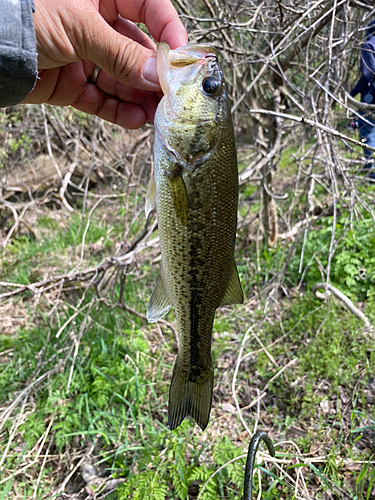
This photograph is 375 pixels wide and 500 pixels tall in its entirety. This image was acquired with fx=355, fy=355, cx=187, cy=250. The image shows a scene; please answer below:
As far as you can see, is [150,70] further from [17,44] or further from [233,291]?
[233,291]

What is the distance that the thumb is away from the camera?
5.00 feet

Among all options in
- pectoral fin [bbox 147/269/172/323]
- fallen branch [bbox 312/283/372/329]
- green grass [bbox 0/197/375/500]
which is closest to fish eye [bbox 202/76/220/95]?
pectoral fin [bbox 147/269/172/323]

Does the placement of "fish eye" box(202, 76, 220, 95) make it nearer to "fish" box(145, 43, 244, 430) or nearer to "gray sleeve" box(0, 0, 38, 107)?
"fish" box(145, 43, 244, 430)

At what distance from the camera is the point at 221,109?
1.50 m

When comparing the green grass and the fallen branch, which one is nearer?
the green grass

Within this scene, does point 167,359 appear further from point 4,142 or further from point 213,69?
point 4,142

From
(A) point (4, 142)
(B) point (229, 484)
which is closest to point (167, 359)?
(B) point (229, 484)

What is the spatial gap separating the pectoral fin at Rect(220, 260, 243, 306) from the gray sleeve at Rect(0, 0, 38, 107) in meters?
1.21

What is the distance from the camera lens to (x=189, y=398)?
161 centimetres

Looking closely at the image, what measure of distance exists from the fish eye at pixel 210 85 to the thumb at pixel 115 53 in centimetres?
33

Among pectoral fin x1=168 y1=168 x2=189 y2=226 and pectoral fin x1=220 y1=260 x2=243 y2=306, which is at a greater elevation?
pectoral fin x1=168 y1=168 x2=189 y2=226

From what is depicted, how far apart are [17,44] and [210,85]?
0.78m

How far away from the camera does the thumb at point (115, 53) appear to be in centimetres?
152

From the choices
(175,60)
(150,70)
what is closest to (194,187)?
(175,60)
